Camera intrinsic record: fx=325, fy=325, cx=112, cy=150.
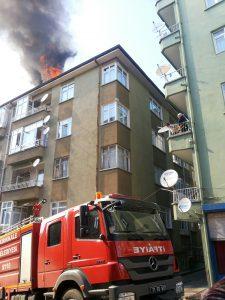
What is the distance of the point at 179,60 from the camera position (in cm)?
2061

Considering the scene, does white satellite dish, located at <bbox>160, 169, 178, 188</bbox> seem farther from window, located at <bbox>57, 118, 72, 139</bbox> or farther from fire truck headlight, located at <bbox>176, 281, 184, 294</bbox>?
window, located at <bbox>57, 118, 72, 139</bbox>

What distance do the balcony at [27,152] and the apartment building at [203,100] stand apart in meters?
10.2

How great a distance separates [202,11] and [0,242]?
54.2ft

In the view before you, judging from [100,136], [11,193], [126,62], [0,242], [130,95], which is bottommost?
[0,242]

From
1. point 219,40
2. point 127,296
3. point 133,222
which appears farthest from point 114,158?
point 127,296

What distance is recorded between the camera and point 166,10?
2105 centimetres

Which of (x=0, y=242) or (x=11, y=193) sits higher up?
(x=11, y=193)

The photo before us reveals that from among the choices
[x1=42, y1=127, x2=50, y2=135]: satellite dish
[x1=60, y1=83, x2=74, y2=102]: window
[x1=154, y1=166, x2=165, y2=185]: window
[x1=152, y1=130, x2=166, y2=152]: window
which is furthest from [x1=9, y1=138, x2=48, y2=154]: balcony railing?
[x1=154, y1=166, x2=165, y2=185]: window

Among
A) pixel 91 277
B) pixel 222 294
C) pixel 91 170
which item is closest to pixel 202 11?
pixel 91 170

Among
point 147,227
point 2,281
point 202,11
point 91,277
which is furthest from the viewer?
point 202,11

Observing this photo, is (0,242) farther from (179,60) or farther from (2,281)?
(179,60)

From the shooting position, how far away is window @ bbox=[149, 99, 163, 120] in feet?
86.9

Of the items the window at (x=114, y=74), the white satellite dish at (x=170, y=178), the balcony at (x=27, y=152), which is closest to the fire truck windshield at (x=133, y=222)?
the white satellite dish at (x=170, y=178)

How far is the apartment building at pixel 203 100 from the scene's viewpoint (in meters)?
15.0
